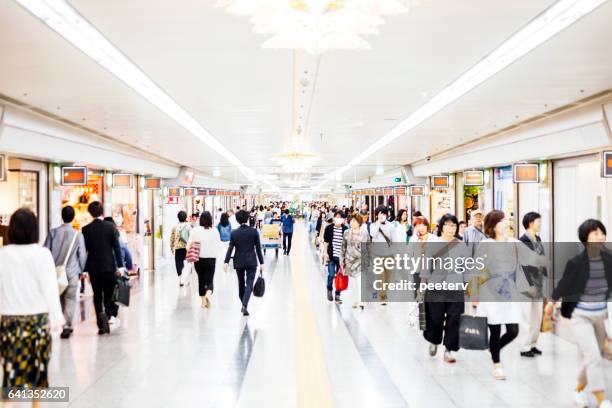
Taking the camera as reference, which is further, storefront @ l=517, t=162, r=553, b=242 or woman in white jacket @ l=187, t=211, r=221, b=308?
storefront @ l=517, t=162, r=553, b=242

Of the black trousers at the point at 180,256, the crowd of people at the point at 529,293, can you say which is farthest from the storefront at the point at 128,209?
the crowd of people at the point at 529,293

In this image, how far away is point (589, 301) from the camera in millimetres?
4457

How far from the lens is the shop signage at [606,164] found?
7.79 metres

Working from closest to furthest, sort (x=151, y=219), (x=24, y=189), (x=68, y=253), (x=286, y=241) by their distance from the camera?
(x=68, y=253), (x=24, y=189), (x=151, y=219), (x=286, y=241)

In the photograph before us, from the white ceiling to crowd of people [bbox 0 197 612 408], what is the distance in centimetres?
168

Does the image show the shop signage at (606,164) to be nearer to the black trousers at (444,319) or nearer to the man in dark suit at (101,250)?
the black trousers at (444,319)

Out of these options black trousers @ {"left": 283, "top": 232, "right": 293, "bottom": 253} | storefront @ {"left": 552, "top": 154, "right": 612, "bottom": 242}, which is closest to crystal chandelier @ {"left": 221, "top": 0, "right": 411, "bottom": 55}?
storefront @ {"left": 552, "top": 154, "right": 612, "bottom": 242}

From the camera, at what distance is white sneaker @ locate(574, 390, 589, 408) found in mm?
4541

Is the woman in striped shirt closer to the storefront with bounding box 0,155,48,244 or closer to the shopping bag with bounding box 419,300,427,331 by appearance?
the shopping bag with bounding box 419,300,427,331

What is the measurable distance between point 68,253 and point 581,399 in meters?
5.73

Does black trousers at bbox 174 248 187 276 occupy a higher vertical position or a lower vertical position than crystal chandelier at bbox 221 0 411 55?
lower

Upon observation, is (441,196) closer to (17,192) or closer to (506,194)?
(506,194)

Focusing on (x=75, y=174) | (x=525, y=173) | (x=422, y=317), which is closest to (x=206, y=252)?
(x=75, y=174)

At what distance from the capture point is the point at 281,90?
25.3ft
